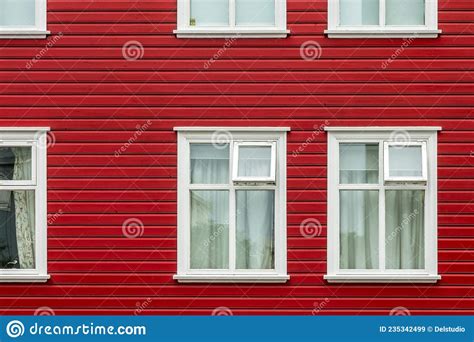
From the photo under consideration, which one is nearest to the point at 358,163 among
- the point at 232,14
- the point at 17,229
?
the point at 232,14

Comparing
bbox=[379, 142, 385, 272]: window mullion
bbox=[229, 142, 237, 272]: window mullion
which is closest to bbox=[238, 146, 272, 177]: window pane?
bbox=[229, 142, 237, 272]: window mullion

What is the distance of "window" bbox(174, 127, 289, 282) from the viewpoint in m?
12.7

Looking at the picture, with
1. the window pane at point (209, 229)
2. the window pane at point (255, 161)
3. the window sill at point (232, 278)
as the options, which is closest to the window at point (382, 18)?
the window pane at point (255, 161)

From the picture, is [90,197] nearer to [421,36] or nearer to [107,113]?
[107,113]

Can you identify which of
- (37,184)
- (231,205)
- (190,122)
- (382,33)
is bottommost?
(231,205)

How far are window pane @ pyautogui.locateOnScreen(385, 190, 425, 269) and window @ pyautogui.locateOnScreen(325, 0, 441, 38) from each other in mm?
1831

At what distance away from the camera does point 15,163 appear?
12852mm

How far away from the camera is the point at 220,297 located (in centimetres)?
1267

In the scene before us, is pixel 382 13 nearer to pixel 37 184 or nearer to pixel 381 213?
pixel 381 213

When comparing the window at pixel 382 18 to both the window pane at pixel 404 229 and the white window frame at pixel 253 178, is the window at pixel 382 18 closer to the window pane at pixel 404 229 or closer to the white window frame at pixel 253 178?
the white window frame at pixel 253 178

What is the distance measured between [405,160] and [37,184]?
4.21m

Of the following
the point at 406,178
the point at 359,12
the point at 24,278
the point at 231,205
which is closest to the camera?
the point at 406,178
